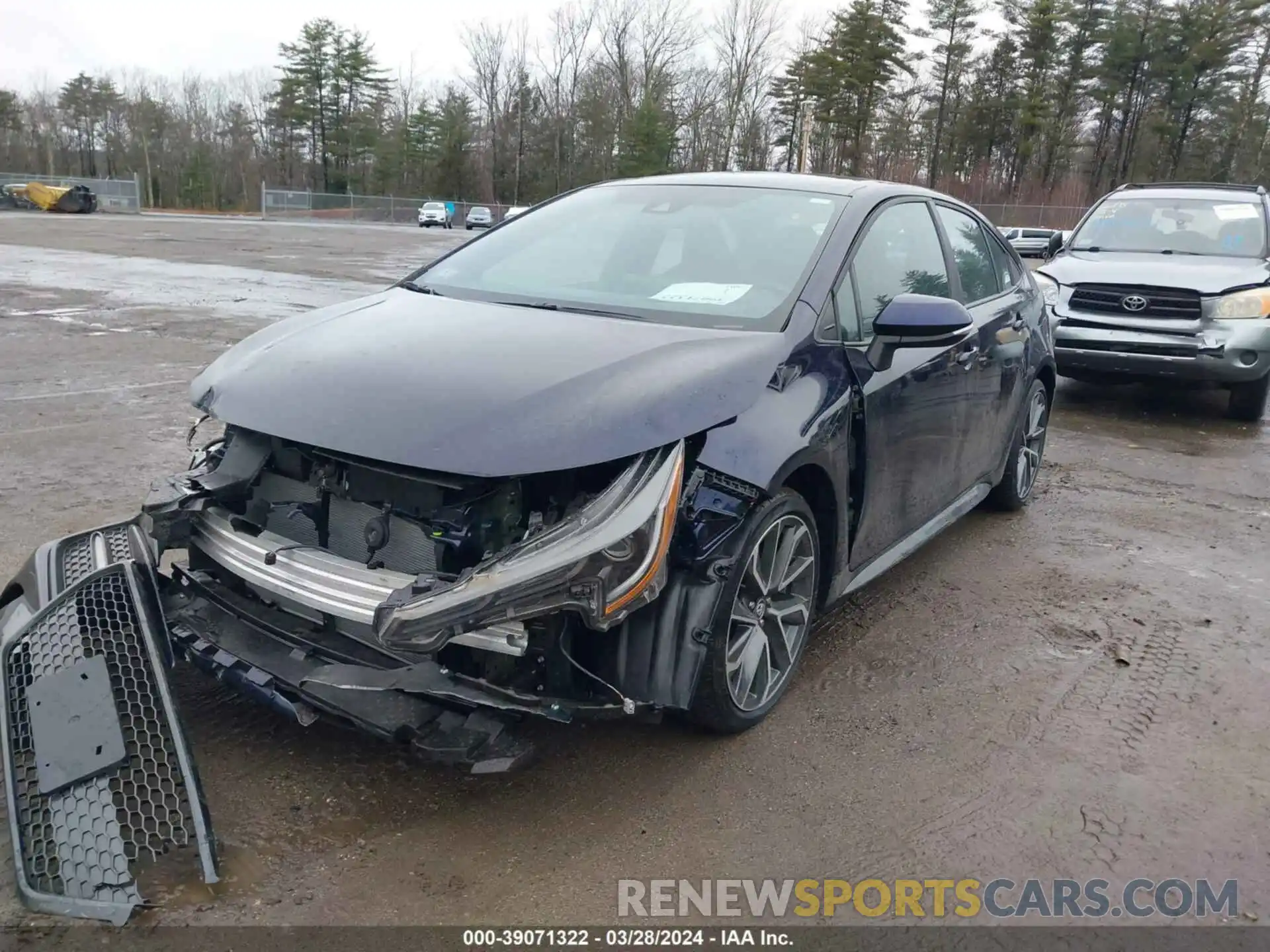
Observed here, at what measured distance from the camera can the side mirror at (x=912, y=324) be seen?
3.41 metres

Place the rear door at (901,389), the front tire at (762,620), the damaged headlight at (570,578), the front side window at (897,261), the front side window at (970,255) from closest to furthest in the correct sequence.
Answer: the damaged headlight at (570,578), the front tire at (762,620), the rear door at (901,389), the front side window at (897,261), the front side window at (970,255)

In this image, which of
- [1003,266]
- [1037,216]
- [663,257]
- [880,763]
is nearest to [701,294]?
[663,257]

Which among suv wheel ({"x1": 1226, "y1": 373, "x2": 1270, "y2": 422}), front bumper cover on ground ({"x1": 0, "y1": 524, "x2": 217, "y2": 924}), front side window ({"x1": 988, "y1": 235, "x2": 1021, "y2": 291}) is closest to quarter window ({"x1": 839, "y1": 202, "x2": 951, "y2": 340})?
front side window ({"x1": 988, "y1": 235, "x2": 1021, "y2": 291})

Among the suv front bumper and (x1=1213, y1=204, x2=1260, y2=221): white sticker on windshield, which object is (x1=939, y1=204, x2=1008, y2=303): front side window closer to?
the suv front bumper

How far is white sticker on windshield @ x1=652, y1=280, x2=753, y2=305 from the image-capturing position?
343cm

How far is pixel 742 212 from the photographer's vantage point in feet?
12.8

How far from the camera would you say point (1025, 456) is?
5.66m

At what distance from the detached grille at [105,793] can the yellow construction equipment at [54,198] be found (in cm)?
4836

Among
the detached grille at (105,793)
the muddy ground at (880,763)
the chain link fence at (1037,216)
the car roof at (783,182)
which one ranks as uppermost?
the chain link fence at (1037,216)

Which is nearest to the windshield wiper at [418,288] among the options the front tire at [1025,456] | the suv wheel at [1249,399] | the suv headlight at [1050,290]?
the front tire at [1025,456]

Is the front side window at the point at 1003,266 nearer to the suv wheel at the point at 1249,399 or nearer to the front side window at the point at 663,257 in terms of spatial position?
the front side window at the point at 663,257

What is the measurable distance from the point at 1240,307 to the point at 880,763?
6.62 metres

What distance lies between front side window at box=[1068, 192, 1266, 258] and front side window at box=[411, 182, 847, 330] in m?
6.53

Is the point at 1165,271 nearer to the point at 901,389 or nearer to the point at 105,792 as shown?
the point at 901,389
